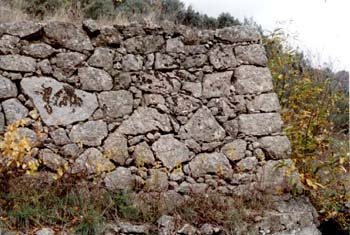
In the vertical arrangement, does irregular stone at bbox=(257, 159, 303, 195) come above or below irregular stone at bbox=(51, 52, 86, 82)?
below

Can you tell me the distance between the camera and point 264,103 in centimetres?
426

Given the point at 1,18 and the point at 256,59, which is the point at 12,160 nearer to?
the point at 1,18

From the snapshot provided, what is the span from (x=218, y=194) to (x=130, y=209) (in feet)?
2.74

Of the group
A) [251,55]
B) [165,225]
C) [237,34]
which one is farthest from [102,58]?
[165,225]

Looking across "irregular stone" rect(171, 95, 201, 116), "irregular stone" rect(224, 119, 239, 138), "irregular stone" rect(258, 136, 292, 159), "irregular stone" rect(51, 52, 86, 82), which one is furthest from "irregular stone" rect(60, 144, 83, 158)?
"irregular stone" rect(258, 136, 292, 159)

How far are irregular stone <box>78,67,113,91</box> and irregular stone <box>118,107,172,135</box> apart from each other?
0.35m

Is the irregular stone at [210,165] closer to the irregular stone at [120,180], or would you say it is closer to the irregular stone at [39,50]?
the irregular stone at [120,180]

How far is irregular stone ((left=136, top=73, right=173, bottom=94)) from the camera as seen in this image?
4.05 m

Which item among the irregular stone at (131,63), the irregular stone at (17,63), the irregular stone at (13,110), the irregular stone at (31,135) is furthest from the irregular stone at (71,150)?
the irregular stone at (131,63)

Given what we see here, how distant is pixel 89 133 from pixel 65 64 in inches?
25.5

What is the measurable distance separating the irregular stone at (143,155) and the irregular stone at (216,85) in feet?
2.46

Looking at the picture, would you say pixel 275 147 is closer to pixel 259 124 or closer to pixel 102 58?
pixel 259 124

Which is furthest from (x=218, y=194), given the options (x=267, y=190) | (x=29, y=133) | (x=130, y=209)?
(x=29, y=133)

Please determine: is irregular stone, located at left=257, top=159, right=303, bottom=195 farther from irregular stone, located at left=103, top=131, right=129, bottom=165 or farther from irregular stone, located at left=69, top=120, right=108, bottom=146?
irregular stone, located at left=69, top=120, right=108, bottom=146
